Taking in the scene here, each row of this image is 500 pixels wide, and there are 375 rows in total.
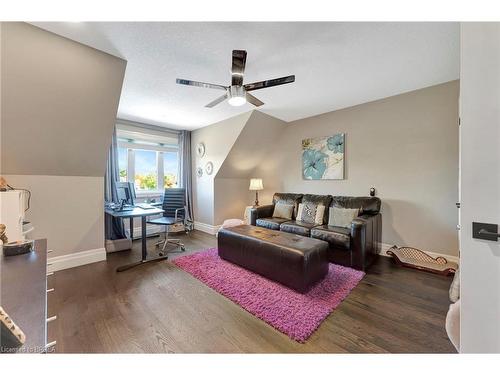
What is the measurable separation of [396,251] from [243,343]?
8.80ft

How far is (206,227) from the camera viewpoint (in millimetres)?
4523

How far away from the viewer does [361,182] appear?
3.34 m

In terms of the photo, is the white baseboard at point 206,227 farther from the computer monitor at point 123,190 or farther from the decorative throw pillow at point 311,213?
the decorative throw pillow at point 311,213

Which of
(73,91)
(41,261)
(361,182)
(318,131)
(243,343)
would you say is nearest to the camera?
(41,261)

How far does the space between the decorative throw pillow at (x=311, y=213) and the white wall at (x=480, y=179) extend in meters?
2.36

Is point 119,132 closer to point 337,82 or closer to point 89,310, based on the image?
point 89,310

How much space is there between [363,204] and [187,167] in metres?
3.87

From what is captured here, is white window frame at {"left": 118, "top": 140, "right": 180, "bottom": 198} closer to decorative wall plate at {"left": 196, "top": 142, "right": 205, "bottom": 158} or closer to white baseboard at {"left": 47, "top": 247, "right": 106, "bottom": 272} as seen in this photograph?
decorative wall plate at {"left": 196, "top": 142, "right": 205, "bottom": 158}

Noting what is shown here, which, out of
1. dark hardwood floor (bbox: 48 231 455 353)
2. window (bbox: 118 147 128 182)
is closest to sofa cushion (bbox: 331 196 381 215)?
dark hardwood floor (bbox: 48 231 455 353)

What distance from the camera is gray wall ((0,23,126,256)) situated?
173cm

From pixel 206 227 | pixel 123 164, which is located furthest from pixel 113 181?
pixel 206 227

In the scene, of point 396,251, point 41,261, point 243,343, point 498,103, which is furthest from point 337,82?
point 41,261

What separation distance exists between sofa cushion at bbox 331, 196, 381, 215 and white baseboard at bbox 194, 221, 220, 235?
262 centimetres

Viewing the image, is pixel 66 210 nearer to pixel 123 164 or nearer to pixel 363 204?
pixel 123 164
